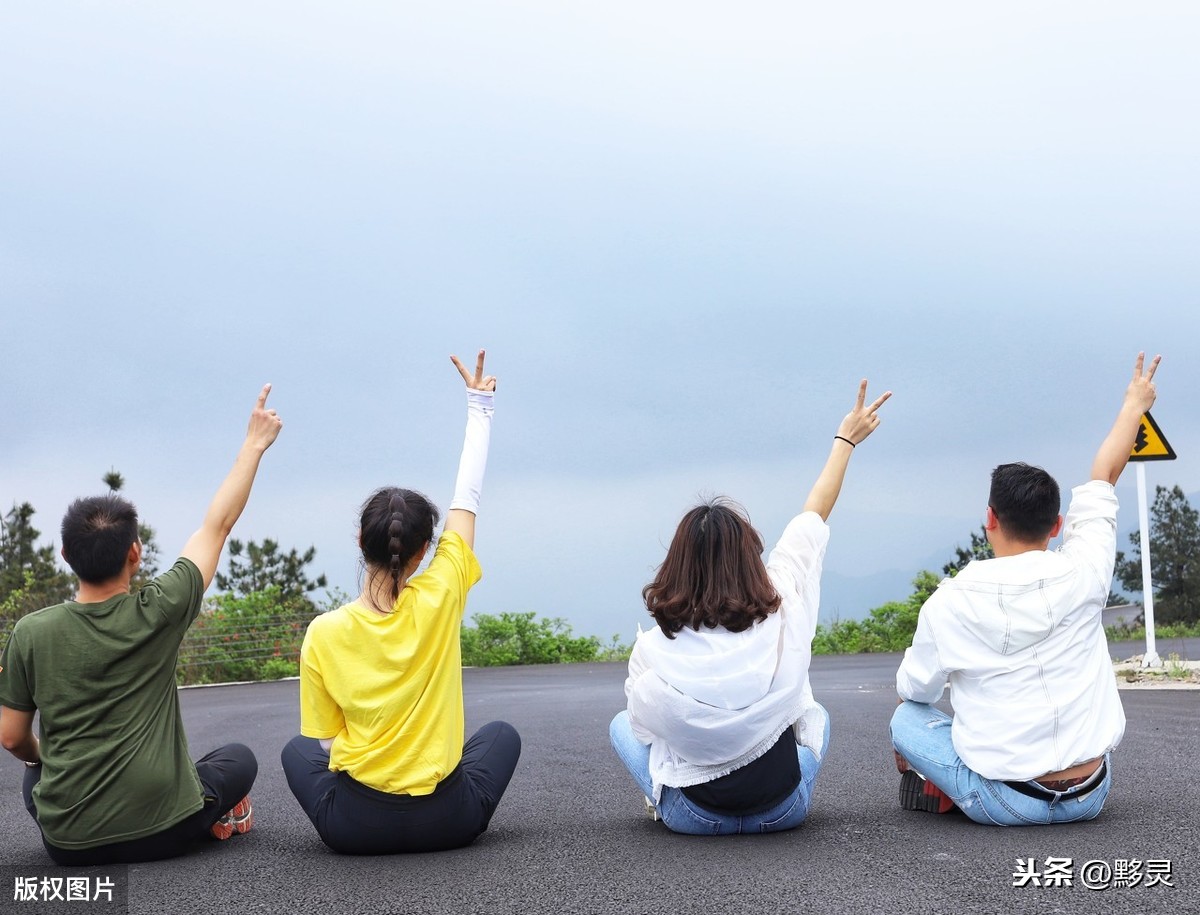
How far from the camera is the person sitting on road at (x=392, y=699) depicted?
12.8ft

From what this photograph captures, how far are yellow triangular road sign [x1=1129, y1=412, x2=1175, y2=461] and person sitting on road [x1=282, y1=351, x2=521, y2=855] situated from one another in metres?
10.2

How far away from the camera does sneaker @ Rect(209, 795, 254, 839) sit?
15.0 ft

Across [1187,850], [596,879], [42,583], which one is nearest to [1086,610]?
[1187,850]

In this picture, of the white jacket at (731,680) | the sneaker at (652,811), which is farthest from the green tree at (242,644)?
the white jacket at (731,680)

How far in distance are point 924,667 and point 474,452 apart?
6.09 ft

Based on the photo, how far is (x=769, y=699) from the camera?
3.92m

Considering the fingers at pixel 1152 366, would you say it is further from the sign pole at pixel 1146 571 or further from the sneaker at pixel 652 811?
the sign pole at pixel 1146 571

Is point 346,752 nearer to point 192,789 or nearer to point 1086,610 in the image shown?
point 192,789

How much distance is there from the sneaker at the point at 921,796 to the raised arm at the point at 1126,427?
1.39 metres

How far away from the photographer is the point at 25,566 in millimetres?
33125

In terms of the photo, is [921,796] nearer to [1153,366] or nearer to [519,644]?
[1153,366]

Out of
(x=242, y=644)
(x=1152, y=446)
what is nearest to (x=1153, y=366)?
(x=1152, y=446)

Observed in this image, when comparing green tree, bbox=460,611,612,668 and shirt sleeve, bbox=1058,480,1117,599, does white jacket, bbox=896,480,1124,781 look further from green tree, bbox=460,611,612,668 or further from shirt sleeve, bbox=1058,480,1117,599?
green tree, bbox=460,611,612,668

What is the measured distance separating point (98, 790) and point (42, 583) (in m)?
29.9
